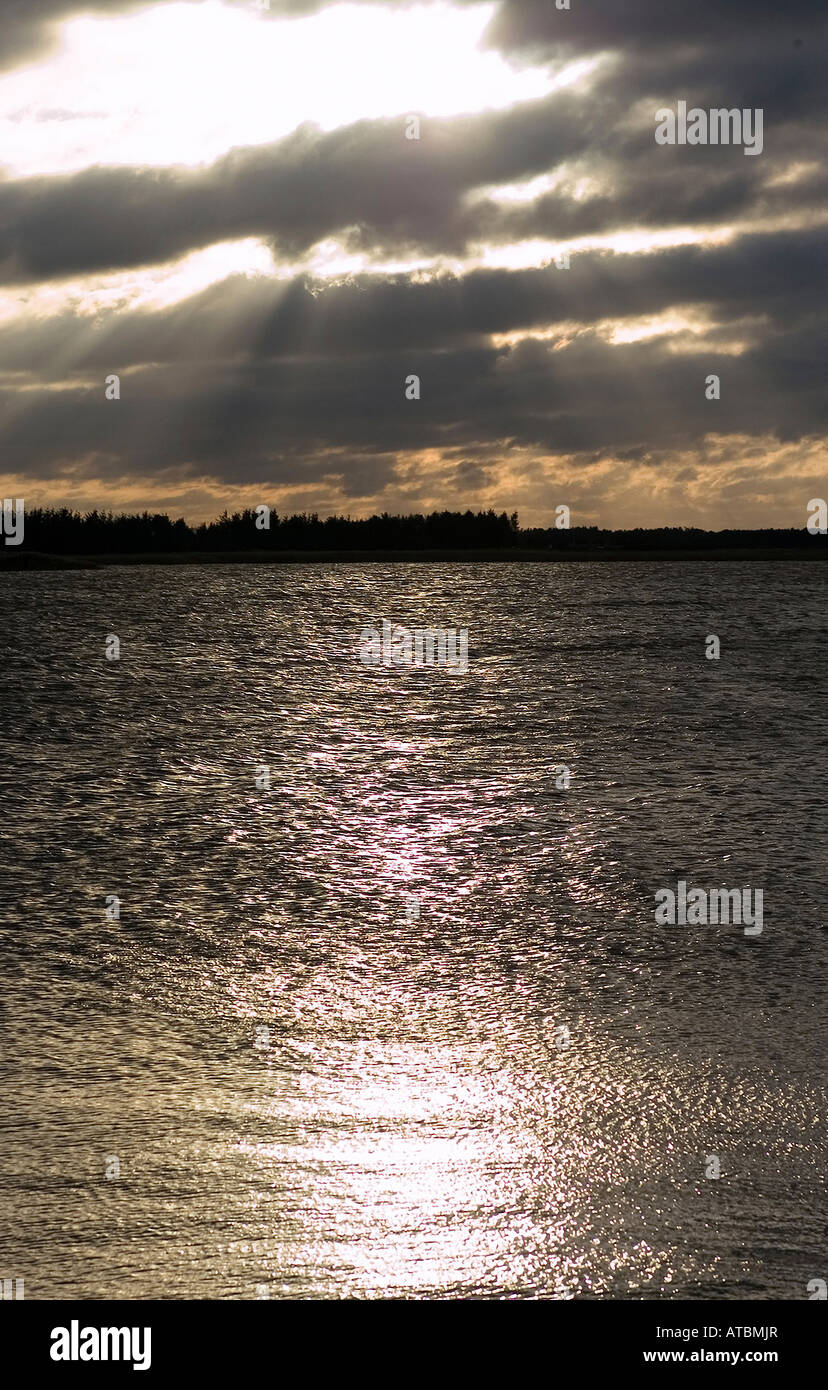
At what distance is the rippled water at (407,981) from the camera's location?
6.63m

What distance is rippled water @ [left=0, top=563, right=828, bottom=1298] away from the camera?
21.7 ft

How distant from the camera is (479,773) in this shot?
727 inches

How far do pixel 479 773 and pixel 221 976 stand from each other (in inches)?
301

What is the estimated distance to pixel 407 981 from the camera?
1123cm

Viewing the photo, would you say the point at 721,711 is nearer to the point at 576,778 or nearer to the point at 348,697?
the point at 576,778
